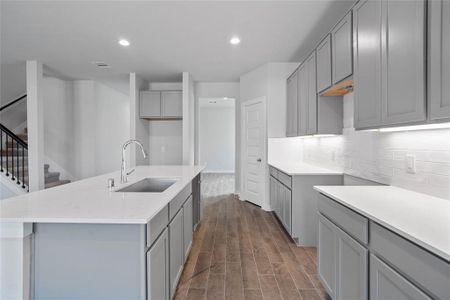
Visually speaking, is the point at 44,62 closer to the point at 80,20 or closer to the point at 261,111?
the point at 80,20

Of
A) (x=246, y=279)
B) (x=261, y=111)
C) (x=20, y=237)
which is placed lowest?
(x=246, y=279)

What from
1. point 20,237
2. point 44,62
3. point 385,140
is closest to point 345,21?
point 385,140

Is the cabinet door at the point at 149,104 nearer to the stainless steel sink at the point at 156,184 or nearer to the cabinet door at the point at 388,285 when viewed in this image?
the stainless steel sink at the point at 156,184

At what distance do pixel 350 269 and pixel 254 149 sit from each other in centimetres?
354

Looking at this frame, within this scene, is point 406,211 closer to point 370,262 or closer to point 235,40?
point 370,262

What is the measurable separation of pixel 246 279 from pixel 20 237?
5.85 ft

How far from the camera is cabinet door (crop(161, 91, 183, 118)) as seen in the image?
5.36 metres

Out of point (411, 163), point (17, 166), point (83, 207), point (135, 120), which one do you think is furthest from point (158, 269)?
point (17, 166)

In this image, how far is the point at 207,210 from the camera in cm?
440

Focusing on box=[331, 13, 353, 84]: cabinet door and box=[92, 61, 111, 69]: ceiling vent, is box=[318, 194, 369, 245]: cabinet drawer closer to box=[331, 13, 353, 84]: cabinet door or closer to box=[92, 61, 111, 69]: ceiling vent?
box=[331, 13, 353, 84]: cabinet door

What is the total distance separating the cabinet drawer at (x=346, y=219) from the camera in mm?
1289

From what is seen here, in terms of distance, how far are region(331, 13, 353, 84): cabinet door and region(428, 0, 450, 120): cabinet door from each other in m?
0.86

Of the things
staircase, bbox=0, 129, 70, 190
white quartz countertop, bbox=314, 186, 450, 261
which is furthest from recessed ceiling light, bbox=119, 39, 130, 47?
white quartz countertop, bbox=314, 186, 450, 261

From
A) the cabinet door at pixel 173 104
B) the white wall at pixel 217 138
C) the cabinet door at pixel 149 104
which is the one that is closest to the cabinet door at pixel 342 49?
the cabinet door at pixel 173 104
